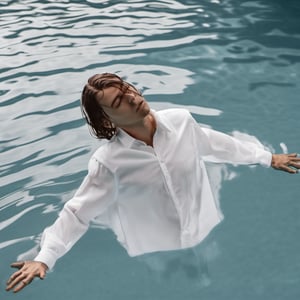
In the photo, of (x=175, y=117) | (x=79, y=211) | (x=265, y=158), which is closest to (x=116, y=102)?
(x=175, y=117)

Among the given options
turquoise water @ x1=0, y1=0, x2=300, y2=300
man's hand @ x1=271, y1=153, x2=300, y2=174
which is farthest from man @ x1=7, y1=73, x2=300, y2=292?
turquoise water @ x1=0, y1=0, x2=300, y2=300

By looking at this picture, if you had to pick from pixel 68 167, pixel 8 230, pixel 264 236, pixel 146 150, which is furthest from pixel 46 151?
pixel 146 150

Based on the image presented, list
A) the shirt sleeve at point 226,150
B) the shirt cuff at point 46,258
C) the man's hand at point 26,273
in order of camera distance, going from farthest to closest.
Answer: the shirt sleeve at point 226,150 → the shirt cuff at point 46,258 → the man's hand at point 26,273

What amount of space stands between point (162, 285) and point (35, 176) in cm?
126

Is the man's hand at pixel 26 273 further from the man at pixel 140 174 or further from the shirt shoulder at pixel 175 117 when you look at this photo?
the shirt shoulder at pixel 175 117

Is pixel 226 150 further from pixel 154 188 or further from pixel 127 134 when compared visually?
pixel 127 134

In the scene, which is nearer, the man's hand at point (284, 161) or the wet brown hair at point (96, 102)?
the wet brown hair at point (96, 102)

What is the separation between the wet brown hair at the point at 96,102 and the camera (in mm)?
2258

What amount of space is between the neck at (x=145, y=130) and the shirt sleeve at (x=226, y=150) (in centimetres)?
31

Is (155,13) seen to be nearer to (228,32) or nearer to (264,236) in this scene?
(228,32)

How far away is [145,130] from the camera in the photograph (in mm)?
2416

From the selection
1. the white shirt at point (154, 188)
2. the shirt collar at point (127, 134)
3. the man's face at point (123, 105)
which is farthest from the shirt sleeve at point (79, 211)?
the man's face at point (123, 105)

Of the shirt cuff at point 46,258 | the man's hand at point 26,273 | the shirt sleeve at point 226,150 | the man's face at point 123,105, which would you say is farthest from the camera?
the shirt sleeve at point 226,150

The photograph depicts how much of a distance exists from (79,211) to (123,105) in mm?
517
